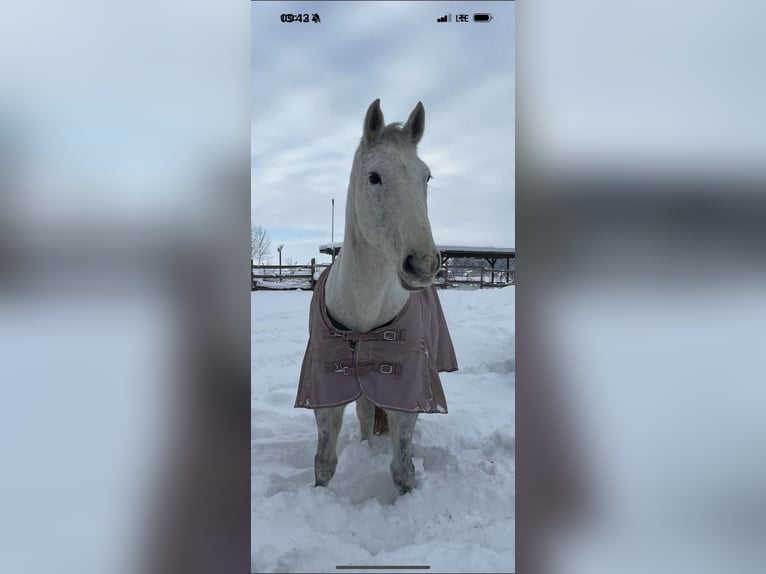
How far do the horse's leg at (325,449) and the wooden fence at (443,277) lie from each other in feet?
0.92

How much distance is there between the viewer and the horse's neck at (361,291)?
750 mm

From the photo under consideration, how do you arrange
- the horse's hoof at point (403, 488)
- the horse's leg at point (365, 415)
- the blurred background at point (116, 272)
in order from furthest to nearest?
the horse's leg at point (365, 415) → the horse's hoof at point (403, 488) → the blurred background at point (116, 272)

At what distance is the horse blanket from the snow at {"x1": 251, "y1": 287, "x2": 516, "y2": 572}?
4cm

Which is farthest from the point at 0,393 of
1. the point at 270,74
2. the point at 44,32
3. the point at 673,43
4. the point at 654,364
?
the point at 673,43

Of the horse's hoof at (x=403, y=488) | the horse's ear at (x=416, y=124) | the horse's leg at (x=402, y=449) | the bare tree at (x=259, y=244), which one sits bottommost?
the horse's hoof at (x=403, y=488)

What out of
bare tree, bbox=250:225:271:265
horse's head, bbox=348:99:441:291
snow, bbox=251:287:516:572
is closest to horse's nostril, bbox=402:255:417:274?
horse's head, bbox=348:99:441:291

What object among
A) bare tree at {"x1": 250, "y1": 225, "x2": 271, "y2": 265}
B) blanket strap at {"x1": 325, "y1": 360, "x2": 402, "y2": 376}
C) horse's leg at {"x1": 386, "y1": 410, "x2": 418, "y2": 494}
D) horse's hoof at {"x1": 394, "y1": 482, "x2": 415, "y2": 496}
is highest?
bare tree at {"x1": 250, "y1": 225, "x2": 271, "y2": 265}

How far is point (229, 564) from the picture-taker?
562mm

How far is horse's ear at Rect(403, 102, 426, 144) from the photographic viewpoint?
60 centimetres

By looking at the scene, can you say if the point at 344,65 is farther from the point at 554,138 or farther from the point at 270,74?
the point at 554,138

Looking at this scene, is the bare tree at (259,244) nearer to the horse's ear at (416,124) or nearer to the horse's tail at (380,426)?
the horse's ear at (416,124)

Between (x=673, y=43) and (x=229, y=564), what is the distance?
1.04 metres

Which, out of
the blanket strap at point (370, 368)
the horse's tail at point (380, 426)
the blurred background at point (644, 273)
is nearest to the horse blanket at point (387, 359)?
the blanket strap at point (370, 368)

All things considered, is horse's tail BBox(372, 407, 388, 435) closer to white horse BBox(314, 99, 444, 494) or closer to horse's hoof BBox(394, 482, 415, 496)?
white horse BBox(314, 99, 444, 494)
